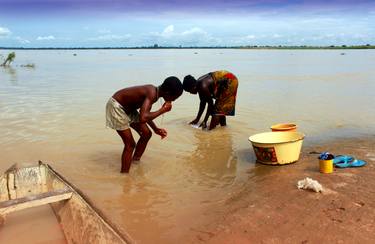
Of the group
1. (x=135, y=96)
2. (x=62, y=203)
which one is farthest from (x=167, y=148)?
(x=62, y=203)

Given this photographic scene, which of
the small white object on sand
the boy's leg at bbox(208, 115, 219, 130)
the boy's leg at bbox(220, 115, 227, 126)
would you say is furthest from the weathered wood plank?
the boy's leg at bbox(220, 115, 227, 126)

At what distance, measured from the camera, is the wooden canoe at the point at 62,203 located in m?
2.89

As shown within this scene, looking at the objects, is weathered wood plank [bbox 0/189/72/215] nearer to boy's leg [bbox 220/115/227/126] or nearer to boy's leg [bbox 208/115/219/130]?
boy's leg [bbox 208/115/219/130]

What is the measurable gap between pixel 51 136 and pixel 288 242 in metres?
5.50

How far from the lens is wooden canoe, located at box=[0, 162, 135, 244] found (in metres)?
2.89

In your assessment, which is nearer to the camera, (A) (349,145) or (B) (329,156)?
(B) (329,156)

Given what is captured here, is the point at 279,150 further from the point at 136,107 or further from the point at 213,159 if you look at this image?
the point at 136,107

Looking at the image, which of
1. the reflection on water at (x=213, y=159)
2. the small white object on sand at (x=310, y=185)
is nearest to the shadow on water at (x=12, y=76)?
the reflection on water at (x=213, y=159)

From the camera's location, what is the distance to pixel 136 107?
496cm

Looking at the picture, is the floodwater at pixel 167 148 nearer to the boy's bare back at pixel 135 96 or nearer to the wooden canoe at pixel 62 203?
the wooden canoe at pixel 62 203

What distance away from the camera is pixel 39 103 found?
11438 millimetres

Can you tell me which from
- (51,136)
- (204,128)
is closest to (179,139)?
(204,128)

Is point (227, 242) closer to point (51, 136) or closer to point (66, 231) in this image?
point (66, 231)

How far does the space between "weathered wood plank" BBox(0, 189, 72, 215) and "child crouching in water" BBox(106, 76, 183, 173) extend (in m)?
1.51
